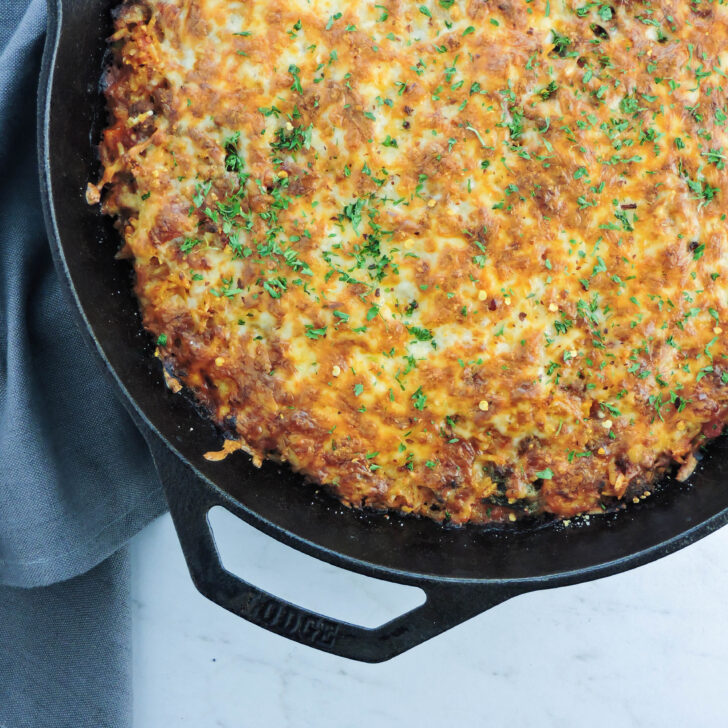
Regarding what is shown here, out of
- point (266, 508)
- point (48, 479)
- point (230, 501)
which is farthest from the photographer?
point (48, 479)

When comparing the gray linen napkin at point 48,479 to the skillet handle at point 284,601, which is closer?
the skillet handle at point 284,601

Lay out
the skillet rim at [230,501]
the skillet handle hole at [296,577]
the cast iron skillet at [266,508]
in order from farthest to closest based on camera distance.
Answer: the skillet handle hole at [296,577] → the cast iron skillet at [266,508] → the skillet rim at [230,501]

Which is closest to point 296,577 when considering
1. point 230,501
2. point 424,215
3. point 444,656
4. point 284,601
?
point 444,656

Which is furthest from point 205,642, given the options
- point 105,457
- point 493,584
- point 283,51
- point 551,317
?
point 283,51

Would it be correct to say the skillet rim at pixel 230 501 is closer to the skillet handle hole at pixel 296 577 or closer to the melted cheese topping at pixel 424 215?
the melted cheese topping at pixel 424 215

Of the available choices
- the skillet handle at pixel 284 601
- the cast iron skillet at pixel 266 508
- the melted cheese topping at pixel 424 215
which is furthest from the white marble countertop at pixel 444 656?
the melted cheese topping at pixel 424 215

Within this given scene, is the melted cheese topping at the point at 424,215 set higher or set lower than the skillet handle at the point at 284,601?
higher

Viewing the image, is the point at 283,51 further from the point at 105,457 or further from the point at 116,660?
the point at 116,660

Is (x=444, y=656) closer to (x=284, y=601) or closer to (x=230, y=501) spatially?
(x=284, y=601)
